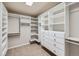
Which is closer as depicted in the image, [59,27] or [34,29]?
[59,27]

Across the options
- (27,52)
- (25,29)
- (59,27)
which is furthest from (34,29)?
(59,27)

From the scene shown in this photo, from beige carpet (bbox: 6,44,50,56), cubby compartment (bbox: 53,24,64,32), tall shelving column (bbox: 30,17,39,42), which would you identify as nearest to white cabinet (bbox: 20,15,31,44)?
tall shelving column (bbox: 30,17,39,42)

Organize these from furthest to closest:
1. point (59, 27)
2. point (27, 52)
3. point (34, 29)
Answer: point (34, 29), point (27, 52), point (59, 27)

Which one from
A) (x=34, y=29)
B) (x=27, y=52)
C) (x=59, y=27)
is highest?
(x=59, y=27)

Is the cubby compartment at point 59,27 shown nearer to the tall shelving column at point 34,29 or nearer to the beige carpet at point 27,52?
the beige carpet at point 27,52

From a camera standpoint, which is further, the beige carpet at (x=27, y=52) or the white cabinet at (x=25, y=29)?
the white cabinet at (x=25, y=29)

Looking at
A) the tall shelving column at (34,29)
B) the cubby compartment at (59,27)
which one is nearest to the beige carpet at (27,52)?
the cubby compartment at (59,27)

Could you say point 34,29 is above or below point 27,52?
above

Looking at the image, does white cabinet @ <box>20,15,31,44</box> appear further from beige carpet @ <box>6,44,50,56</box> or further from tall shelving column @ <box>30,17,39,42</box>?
beige carpet @ <box>6,44,50,56</box>

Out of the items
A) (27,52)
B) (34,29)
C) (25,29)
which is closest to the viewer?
(27,52)

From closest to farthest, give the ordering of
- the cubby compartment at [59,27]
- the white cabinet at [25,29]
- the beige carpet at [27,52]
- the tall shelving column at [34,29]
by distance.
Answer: the cubby compartment at [59,27]
the beige carpet at [27,52]
the white cabinet at [25,29]
the tall shelving column at [34,29]

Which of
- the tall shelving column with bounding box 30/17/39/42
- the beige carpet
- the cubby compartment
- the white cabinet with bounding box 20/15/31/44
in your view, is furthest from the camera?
the tall shelving column with bounding box 30/17/39/42

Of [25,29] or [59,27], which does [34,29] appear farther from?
[59,27]

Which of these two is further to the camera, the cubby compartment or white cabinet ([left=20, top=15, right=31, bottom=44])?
white cabinet ([left=20, top=15, right=31, bottom=44])
